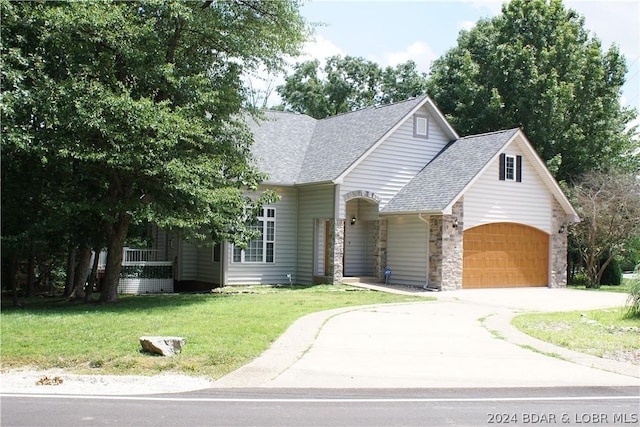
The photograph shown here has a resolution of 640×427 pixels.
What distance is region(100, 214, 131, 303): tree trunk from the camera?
17895 mm

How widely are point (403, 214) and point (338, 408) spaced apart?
55.0 ft

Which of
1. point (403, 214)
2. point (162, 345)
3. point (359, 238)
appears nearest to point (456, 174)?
point (403, 214)

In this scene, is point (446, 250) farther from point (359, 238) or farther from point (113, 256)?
point (113, 256)

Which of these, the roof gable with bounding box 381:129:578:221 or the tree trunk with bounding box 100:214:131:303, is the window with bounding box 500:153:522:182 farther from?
the tree trunk with bounding box 100:214:131:303

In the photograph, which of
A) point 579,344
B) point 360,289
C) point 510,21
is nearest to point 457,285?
point 360,289

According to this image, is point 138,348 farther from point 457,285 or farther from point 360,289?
point 457,285

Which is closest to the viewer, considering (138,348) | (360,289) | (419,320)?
(138,348)

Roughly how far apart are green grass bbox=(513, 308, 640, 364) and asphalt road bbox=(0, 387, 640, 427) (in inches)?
118

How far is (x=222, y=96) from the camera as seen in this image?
1811cm

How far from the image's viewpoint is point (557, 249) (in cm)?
2616

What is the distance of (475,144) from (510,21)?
13.6m

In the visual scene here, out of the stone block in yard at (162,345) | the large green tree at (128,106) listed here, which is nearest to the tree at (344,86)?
the large green tree at (128,106)

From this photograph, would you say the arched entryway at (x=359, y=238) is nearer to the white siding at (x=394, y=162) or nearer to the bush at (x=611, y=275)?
the white siding at (x=394, y=162)

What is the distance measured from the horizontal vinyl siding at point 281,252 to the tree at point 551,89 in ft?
46.5
